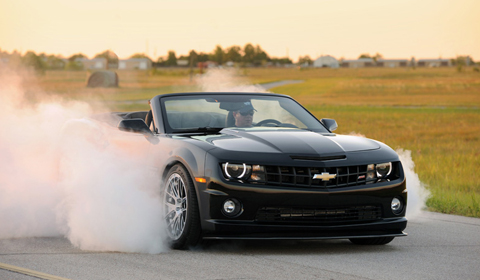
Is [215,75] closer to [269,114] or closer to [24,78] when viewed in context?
[24,78]

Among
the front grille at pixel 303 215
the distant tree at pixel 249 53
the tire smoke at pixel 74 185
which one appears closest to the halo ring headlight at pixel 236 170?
the front grille at pixel 303 215

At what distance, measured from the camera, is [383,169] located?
264 inches

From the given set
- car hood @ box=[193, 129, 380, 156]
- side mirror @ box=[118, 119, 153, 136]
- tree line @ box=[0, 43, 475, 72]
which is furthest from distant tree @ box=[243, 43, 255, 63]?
car hood @ box=[193, 129, 380, 156]

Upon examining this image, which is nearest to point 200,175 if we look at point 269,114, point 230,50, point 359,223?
point 359,223

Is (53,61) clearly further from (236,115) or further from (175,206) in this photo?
(175,206)

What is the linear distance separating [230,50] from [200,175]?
349ft

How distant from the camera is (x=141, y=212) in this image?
701 cm

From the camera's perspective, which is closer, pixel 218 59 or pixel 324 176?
pixel 324 176

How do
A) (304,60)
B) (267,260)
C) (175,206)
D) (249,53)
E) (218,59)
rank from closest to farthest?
1. (267,260)
2. (175,206)
3. (218,59)
4. (249,53)
5. (304,60)

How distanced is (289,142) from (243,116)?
1.27 meters

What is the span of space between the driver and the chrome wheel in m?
1.20

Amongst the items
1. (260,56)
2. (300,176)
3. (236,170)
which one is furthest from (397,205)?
(260,56)

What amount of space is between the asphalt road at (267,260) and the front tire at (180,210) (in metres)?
0.14

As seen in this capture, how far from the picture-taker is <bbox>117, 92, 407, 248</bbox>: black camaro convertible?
629 cm
